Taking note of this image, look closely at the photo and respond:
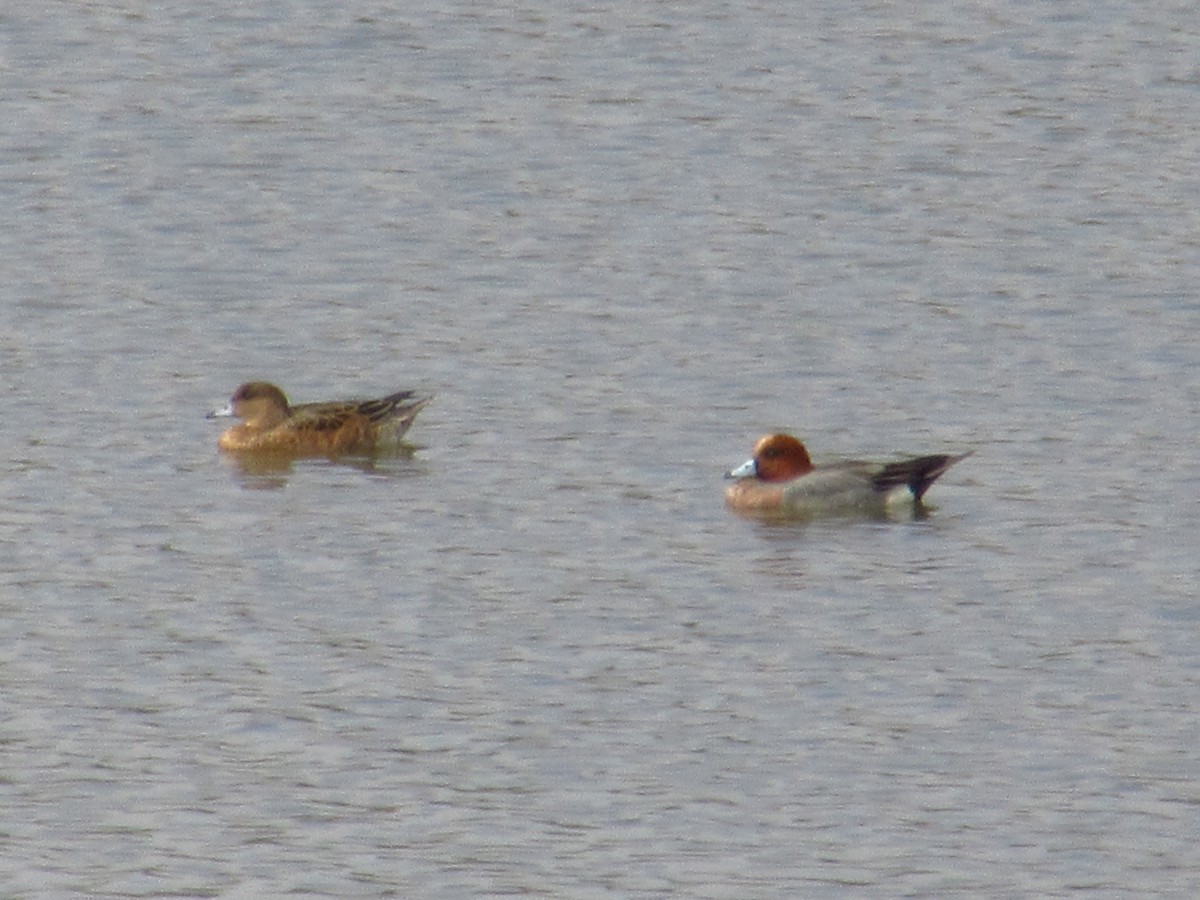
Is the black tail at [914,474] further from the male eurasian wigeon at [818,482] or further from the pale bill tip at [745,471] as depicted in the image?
the pale bill tip at [745,471]

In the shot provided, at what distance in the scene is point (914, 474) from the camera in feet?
55.1

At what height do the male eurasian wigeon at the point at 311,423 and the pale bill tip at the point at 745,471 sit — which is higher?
the male eurasian wigeon at the point at 311,423

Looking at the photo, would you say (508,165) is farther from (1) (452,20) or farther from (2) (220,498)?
(2) (220,498)

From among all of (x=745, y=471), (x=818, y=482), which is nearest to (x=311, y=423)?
(x=745, y=471)

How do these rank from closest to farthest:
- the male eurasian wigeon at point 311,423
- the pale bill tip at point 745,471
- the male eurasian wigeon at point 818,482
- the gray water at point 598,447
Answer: the gray water at point 598,447 < the male eurasian wigeon at point 818,482 < the pale bill tip at point 745,471 < the male eurasian wigeon at point 311,423

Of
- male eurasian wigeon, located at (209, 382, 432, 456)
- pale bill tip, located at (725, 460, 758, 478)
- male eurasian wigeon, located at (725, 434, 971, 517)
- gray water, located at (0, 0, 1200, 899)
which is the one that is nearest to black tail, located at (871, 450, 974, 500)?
male eurasian wigeon, located at (725, 434, 971, 517)

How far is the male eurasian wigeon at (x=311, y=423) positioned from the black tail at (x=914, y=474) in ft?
10.1

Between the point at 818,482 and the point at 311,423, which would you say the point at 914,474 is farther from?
the point at 311,423

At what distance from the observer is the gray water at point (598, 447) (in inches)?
447

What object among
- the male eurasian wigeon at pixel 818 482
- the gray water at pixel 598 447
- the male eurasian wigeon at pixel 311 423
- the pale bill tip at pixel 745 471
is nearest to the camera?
the gray water at pixel 598 447

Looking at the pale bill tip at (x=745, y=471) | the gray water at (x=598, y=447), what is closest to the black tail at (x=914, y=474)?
the gray water at (x=598, y=447)

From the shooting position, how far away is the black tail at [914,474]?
54.9 feet

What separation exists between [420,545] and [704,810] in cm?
450

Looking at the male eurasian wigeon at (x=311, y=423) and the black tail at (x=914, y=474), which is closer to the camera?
the black tail at (x=914, y=474)
